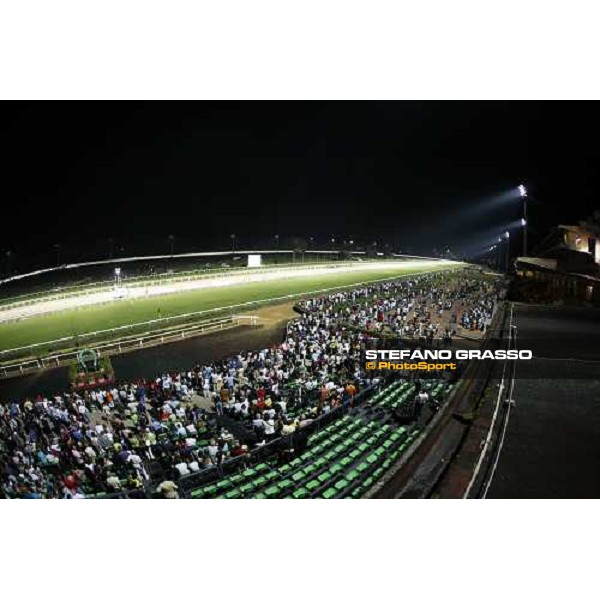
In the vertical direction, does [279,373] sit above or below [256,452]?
above

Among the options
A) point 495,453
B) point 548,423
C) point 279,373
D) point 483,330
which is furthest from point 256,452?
point 548,423

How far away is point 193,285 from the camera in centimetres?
1875

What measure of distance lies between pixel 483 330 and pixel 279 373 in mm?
5481

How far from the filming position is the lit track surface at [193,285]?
1233 cm

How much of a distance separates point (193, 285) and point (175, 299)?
1.66 meters

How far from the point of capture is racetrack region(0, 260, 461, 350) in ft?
40.1

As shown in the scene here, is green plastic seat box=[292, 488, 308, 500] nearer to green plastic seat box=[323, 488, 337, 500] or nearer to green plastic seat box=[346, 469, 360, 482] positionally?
green plastic seat box=[323, 488, 337, 500]

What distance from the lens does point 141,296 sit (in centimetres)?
1535

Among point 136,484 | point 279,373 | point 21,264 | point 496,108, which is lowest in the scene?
point 136,484

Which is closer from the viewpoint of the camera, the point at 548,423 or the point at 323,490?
the point at 323,490

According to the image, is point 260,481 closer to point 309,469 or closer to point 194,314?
point 309,469

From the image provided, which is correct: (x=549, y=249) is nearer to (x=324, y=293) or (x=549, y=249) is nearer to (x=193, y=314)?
(x=324, y=293)

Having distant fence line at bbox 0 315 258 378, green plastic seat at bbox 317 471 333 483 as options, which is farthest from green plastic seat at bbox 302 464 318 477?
distant fence line at bbox 0 315 258 378

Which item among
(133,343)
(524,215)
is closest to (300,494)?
(524,215)
